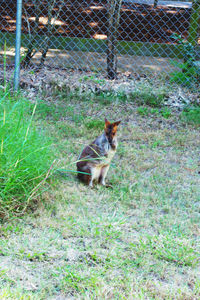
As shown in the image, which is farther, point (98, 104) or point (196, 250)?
point (98, 104)

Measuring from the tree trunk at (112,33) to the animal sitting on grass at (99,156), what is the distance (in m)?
3.21

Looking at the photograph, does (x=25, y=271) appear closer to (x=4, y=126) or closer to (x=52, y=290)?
(x=52, y=290)

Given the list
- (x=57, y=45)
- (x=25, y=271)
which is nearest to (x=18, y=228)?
(x=25, y=271)

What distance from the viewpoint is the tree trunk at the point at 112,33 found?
700cm

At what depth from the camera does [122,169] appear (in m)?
4.78

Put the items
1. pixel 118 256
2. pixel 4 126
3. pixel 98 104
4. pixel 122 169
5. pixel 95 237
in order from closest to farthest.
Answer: pixel 118 256 → pixel 95 237 → pixel 4 126 → pixel 122 169 → pixel 98 104

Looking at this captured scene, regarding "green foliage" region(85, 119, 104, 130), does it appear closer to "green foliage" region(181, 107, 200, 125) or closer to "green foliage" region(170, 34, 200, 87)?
"green foliage" region(181, 107, 200, 125)

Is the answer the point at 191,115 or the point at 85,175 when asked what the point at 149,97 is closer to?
the point at 191,115

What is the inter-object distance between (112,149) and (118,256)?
134cm

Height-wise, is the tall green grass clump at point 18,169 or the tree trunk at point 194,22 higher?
the tree trunk at point 194,22

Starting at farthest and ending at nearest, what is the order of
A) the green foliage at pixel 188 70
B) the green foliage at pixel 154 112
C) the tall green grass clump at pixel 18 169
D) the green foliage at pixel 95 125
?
the green foliage at pixel 188 70 → the green foliage at pixel 154 112 → the green foliage at pixel 95 125 → the tall green grass clump at pixel 18 169

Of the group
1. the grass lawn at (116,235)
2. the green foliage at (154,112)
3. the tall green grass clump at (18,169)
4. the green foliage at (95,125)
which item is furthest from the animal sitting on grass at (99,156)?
the green foliage at (154,112)

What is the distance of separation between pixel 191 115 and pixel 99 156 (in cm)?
262

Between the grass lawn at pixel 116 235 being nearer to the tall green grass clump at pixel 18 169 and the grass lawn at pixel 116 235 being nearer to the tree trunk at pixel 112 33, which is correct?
the tall green grass clump at pixel 18 169
